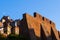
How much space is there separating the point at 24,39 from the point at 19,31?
131 centimetres

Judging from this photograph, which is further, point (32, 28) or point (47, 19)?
point (47, 19)

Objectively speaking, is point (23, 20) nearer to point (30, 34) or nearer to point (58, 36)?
point (30, 34)

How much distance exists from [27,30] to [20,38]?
1360mm

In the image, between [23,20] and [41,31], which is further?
[41,31]

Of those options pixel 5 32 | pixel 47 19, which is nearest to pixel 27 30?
pixel 5 32

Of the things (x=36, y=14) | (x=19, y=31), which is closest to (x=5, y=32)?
(x=19, y=31)

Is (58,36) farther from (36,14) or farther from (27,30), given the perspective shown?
(27,30)

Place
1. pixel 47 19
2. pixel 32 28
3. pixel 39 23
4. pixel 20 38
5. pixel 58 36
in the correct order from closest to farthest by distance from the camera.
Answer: pixel 20 38
pixel 32 28
pixel 39 23
pixel 47 19
pixel 58 36

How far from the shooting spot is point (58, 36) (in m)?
32.1

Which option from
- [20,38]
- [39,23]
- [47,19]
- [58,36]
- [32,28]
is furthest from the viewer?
[58,36]

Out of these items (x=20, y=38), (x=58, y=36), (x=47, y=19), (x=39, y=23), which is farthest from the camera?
(x=58, y=36)

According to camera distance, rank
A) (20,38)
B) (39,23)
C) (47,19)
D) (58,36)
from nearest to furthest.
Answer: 1. (20,38)
2. (39,23)
3. (47,19)
4. (58,36)

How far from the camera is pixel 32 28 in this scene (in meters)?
25.9

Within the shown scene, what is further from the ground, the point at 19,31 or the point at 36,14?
the point at 36,14
